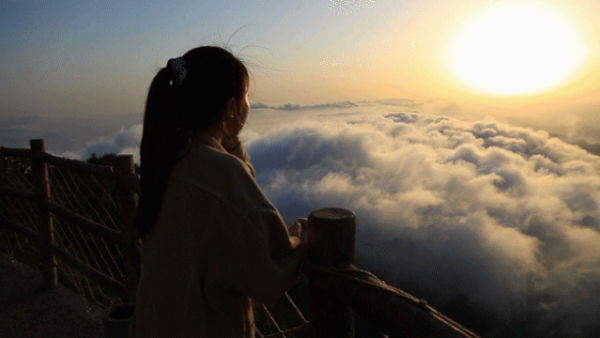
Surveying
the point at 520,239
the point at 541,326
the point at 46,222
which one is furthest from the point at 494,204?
the point at 46,222

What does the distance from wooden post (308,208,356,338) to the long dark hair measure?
49 centimetres

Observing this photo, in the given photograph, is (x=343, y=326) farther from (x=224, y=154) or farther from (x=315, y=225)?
(x=224, y=154)

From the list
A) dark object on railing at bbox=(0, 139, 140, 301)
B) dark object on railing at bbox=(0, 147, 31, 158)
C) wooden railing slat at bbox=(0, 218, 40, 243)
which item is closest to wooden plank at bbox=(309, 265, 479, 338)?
dark object on railing at bbox=(0, 139, 140, 301)

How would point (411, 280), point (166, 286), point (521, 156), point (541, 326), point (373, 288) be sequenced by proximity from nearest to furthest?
point (373, 288) < point (166, 286) < point (541, 326) < point (411, 280) < point (521, 156)

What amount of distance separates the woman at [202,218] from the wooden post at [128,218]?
168 cm

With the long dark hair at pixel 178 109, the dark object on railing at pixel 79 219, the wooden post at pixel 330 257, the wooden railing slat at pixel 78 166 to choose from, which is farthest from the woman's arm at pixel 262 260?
the wooden railing slat at pixel 78 166

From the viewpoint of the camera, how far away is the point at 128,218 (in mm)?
2875

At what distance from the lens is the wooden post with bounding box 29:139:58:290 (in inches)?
155

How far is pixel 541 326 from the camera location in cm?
7556

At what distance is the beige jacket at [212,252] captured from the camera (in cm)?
107

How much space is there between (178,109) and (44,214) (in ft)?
12.2

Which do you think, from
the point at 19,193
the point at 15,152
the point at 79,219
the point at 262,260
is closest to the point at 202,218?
the point at 262,260

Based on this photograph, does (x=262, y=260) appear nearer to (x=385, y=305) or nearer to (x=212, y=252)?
(x=212, y=252)

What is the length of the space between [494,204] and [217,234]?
443 ft
